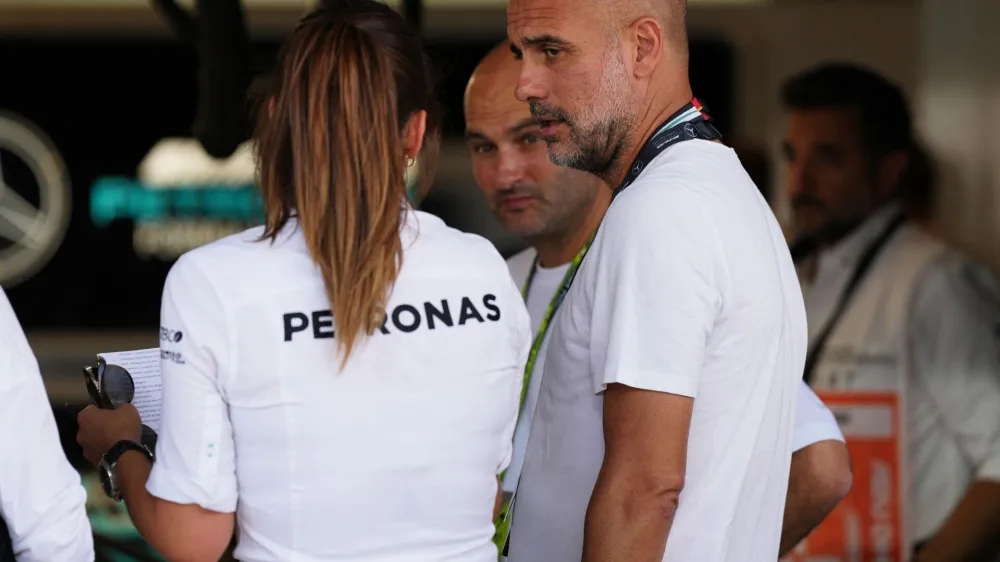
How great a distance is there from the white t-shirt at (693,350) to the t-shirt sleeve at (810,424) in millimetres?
299

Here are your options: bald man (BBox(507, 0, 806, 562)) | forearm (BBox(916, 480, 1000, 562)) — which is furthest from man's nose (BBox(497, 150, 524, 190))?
forearm (BBox(916, 480, 1000, 562))

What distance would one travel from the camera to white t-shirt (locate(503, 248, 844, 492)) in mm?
2021

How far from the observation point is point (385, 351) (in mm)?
1592

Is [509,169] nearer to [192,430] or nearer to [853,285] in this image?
[192,430]

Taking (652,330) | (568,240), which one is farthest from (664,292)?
(568,240)

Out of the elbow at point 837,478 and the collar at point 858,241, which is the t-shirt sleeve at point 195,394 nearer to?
the elbow at point 837,478

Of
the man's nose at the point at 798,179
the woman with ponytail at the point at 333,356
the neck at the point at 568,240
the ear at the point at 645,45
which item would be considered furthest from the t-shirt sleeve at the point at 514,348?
the man's nose at the point at 798,179

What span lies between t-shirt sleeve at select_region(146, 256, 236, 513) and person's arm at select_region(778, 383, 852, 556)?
94 centimetres

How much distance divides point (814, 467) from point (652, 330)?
636 mm

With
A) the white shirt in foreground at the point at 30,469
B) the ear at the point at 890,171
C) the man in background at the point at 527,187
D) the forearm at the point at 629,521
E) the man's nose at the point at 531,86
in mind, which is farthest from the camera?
the ear at the point at 890,171

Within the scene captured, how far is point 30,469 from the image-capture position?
1.66m

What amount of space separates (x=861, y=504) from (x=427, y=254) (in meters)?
2.20

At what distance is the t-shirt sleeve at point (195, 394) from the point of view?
1522mm

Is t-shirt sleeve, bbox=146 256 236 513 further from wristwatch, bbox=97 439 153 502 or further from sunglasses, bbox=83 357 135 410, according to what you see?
sunglasses, bbox=83 357 135 410
